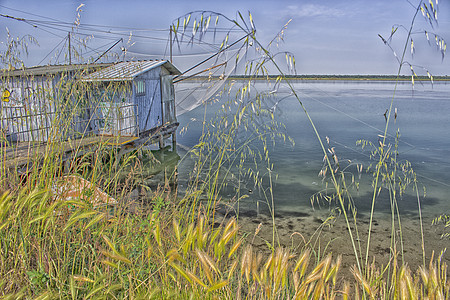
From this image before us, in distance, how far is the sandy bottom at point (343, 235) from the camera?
203 inches

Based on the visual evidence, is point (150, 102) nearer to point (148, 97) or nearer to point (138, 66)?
point (148, 97)

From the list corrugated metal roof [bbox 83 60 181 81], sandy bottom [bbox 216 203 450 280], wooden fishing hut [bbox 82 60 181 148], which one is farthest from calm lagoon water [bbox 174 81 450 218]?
corrugated metal roof [bbox 83 60 181 81]

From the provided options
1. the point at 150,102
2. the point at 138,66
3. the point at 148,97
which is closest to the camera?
the point at 138,66

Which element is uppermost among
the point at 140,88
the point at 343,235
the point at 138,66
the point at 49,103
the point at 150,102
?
the point at 138,66

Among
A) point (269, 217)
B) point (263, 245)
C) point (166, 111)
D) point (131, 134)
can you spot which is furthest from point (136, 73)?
point (263, 245)

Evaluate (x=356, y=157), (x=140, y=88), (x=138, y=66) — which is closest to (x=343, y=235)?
(x=356, y=157)

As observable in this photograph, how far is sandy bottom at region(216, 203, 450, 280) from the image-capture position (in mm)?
5164

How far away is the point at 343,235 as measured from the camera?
5.78 metres

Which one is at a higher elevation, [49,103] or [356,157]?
[49,103]

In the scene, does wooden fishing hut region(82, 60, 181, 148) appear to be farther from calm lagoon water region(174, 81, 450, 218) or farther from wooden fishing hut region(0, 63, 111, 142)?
wooden fishing hut region(0, 63, 111, 142)

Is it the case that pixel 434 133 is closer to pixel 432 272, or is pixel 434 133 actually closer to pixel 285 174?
pixel 285 174

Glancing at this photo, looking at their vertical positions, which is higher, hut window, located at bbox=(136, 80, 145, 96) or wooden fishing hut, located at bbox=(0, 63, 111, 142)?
hut window, located at bbox=(136, 80, 145, 96)

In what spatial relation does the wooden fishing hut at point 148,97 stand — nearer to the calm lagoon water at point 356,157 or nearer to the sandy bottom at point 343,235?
the calm lagoon water at point 356,157

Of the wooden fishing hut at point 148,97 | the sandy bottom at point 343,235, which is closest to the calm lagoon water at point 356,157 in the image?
the sandy bottom at point 343,235
